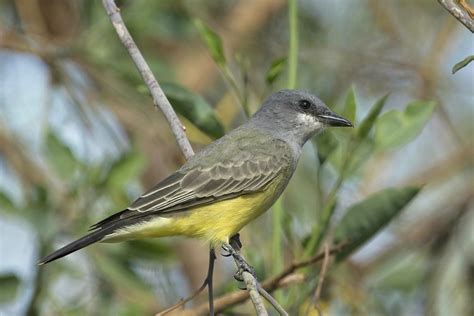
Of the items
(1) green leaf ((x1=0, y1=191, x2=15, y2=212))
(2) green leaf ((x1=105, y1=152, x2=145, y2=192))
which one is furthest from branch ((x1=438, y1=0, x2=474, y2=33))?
(1) green leaf ((x1=0, y1=191, x2=15, y2=212))

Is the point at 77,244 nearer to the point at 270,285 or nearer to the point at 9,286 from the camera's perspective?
the point at 270,285

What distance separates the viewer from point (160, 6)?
5352 mm

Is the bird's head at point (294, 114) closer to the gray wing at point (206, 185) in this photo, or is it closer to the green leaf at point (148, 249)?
the gray wing at point (206, 185)

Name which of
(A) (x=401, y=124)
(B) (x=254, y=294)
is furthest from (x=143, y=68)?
(A) (x=401, y=124)

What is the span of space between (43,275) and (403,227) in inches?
97.0

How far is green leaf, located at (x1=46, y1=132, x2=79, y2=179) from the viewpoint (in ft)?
14.6

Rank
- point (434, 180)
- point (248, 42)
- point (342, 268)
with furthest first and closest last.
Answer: point (248, 42), point (434, 180), point (342, 268)

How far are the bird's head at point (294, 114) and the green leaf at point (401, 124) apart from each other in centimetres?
60

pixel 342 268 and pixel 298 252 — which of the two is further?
pixel 342 268

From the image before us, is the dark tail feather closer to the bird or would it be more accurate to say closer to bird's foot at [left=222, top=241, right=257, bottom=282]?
the bird

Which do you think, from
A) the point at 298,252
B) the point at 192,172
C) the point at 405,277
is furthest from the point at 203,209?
the point at 405,277

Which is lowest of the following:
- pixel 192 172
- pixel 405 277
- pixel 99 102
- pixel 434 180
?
pixel 405 277

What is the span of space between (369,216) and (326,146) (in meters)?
0.35

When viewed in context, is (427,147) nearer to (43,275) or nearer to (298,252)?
(298,252)
